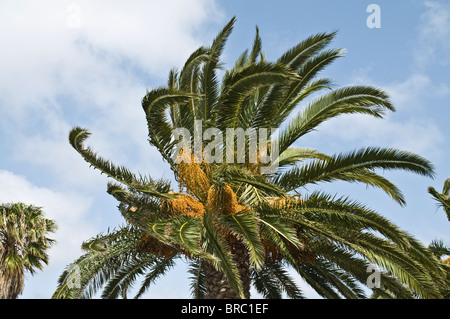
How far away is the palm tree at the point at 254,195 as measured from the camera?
32.5 ft

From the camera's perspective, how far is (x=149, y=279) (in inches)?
553

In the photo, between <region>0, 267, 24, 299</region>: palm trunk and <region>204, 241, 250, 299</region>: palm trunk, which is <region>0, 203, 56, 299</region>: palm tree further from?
<region>204, 241, 250, 299</region>: palm trunk

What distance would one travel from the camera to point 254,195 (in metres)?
10.6

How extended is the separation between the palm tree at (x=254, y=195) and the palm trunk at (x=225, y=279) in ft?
0.07

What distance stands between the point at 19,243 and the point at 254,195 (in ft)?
32.6

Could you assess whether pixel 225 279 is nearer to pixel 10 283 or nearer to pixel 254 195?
pixel 254 195

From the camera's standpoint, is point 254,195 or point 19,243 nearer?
point 254,195

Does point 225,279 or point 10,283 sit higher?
point 10,283

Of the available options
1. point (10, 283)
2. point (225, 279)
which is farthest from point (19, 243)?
point (225, 279)

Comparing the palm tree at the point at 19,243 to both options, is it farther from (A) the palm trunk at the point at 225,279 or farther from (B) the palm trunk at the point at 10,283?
(A) the palm trunk at the point at 225,279

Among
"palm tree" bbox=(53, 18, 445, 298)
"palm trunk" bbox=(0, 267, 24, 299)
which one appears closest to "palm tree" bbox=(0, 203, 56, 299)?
"palm trunk" bbox=(0, 267, 24, 299)

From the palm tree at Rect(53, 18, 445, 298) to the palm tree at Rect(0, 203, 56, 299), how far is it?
5.56 meters

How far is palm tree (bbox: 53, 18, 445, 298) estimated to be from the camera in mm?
9898
